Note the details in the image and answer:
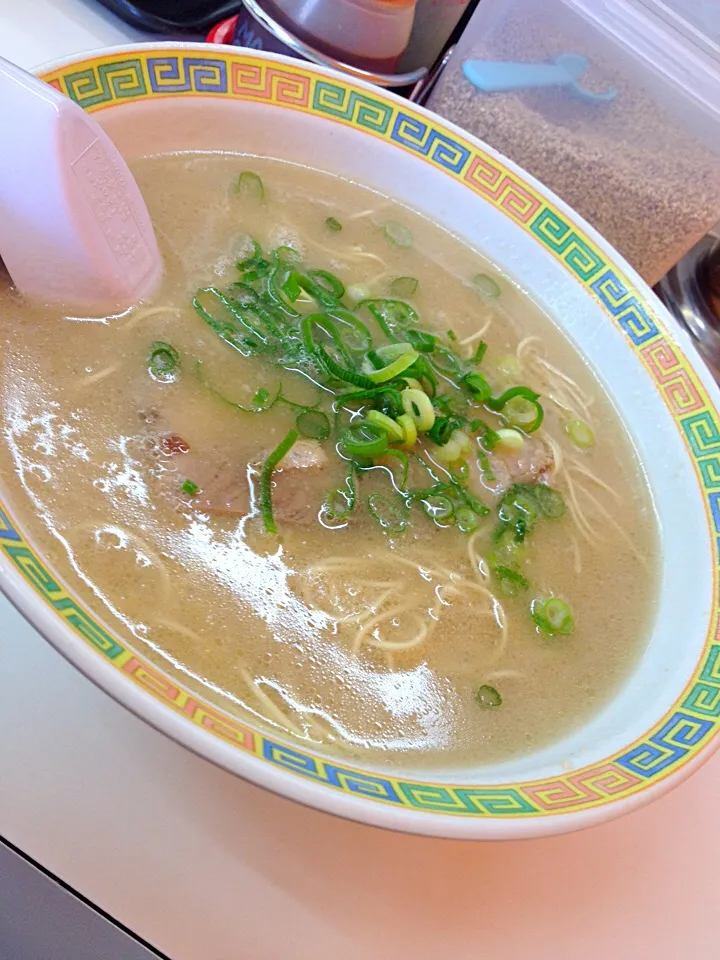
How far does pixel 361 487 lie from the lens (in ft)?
4.91

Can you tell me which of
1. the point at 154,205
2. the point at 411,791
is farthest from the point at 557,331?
the point at 411,791

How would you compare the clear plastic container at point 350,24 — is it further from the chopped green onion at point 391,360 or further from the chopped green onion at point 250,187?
the chopped green onion at point 391,360

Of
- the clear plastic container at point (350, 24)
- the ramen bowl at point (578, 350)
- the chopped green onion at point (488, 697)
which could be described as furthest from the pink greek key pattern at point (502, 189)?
the chopped green onion at point (488, 697)

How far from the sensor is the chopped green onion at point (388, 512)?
1.45 metres

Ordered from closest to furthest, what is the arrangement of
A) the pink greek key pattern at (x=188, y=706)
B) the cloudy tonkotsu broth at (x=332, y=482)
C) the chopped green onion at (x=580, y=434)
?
1. the pink greek key pattern at (x=188, y=706)
2. the cloudy tonkotsu broth at (x=332, y=482)
3. the chopped green onion at (x=580, y=434)

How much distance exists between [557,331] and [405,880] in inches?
54.0

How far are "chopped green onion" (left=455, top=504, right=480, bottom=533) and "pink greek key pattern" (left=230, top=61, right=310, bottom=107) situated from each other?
1103 millimetres

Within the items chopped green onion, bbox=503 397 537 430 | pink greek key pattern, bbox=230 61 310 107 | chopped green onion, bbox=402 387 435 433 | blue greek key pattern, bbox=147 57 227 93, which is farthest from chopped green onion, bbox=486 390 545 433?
blue greek key pattern, bbox=147 57 227 93

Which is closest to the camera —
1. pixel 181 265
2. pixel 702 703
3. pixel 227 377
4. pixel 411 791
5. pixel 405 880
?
pixel 411 791

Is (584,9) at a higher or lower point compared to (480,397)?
higher

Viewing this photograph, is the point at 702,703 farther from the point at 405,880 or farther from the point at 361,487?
the point at 361,487

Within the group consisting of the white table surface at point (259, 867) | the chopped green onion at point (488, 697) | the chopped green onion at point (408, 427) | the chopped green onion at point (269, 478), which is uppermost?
the chopped green onion at point (408, 427)

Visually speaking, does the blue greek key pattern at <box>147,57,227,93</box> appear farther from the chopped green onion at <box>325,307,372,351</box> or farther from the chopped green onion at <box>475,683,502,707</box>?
the chopped green onion at <box>475,683,502,707</box>

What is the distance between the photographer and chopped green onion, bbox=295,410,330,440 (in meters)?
1.52
